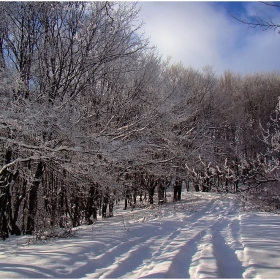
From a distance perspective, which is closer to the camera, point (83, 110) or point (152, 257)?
point (152, 257)

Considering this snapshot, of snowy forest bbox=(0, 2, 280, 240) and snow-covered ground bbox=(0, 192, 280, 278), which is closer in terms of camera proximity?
snow-covered ground bbox=(0, 192, 280, 278)

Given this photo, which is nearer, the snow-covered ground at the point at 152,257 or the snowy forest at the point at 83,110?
the snow-covered ground at the point at 152,257

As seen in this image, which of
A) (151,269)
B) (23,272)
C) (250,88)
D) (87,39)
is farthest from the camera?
(250,88)

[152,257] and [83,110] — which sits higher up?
[83,110]

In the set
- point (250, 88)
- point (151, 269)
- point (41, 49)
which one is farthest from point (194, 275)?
point (250, 88)

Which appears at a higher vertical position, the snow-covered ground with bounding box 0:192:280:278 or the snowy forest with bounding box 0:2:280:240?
the snowy forest with bounding box 0:2:280:240

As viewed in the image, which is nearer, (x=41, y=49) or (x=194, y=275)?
(x=194, y=275)

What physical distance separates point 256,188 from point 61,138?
483 centimetres

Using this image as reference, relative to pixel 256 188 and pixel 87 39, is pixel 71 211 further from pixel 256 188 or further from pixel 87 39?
pixel 256 188

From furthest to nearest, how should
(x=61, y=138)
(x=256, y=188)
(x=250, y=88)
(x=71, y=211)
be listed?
(x=250, y=88)
(x=71, y=211)
(x=61, y=138)
(x=256, y=188)

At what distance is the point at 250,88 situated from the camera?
30.2 m

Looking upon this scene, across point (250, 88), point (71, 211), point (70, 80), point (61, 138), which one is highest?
point (250, 88)

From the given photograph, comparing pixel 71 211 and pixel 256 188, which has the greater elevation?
pixel 256 188

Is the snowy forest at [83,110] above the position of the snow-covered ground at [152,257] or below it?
above
